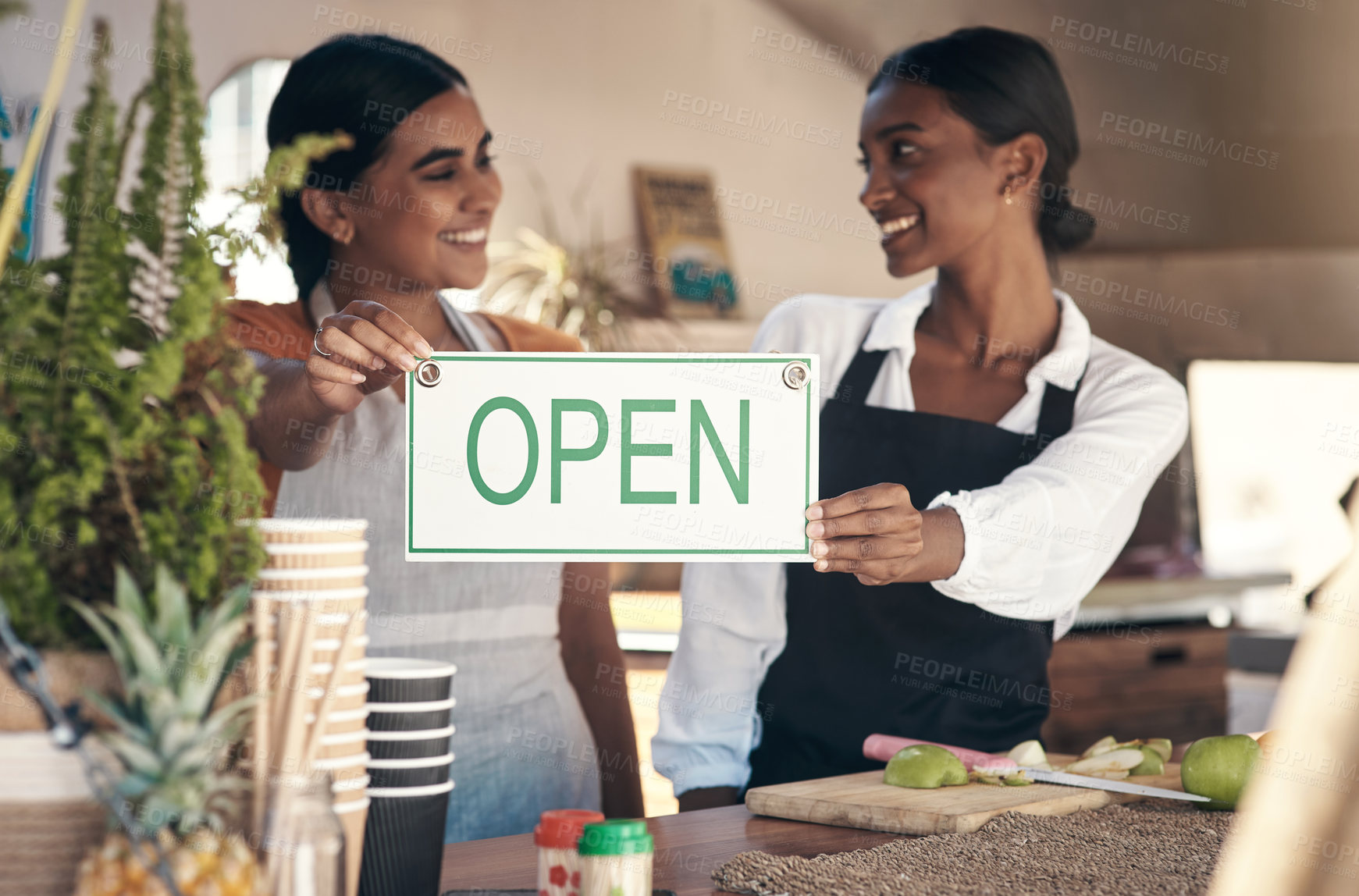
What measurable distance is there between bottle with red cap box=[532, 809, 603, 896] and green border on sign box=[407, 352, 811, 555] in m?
0.39

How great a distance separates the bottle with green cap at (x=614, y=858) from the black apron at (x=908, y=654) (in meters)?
1.18

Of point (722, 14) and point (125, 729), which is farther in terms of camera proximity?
point (722, 14)

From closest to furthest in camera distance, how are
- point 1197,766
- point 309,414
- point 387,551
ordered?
point 1197,766 → point 309,414 → point 387,551

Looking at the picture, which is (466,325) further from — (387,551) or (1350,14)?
(1350,14)

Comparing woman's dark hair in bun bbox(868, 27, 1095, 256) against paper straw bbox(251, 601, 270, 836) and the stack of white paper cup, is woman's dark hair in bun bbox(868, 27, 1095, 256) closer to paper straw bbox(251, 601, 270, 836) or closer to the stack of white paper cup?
A: the stack of white paper cup

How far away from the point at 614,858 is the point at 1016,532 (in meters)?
1.21

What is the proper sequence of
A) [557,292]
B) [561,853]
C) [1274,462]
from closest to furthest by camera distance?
[561,853]
[557,292]
[1274,462]

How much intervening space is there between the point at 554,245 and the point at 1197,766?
366 cm

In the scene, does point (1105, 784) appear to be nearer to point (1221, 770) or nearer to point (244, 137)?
point (1221, 770)

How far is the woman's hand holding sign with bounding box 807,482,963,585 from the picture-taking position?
1.53m

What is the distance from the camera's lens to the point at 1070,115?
2377mm

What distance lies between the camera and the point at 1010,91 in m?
2.31

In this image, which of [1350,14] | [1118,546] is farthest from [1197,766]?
[1350,14]

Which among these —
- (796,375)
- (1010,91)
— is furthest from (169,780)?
(1010,91)
